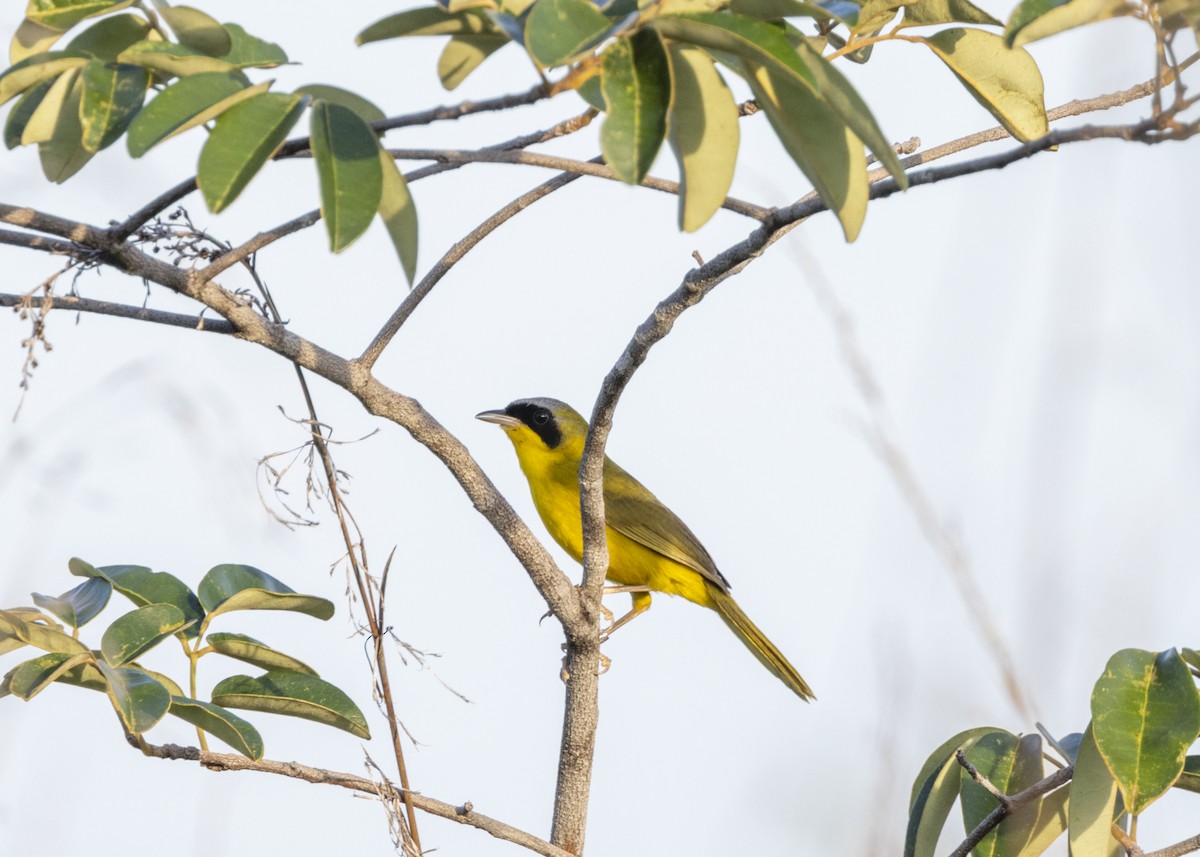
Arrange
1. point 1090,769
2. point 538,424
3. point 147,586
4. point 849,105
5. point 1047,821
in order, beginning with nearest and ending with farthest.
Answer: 1. point 849,105
2. point 1090,769
3. point 1047,821
4. point 147,586
5. point 538,424

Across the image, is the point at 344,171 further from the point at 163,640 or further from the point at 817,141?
the point at 163,640

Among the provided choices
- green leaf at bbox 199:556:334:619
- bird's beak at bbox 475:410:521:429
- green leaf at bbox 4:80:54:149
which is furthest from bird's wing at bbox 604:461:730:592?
green leaf at bbox 4:80:54:149

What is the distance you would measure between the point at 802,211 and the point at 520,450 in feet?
14.0

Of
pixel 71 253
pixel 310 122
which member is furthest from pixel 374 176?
pixel 71 253

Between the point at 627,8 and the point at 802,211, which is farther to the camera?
the point at 802,211

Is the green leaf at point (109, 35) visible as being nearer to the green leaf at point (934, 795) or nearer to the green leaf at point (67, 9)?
the green leaf at point (67, 9)

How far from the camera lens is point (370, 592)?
2324 millimetres

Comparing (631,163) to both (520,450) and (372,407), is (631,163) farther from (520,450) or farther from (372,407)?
(520,450)

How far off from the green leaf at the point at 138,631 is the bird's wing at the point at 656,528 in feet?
11.3

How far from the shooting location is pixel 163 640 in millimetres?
1946

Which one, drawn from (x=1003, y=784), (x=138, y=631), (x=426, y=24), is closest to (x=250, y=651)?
(x=138, y=631)

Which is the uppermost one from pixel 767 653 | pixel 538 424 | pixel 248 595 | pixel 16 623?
pixel 538 424

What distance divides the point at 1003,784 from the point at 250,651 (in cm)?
124

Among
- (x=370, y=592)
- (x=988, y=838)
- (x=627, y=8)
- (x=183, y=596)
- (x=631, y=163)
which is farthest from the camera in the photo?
(x=370, y=592)
